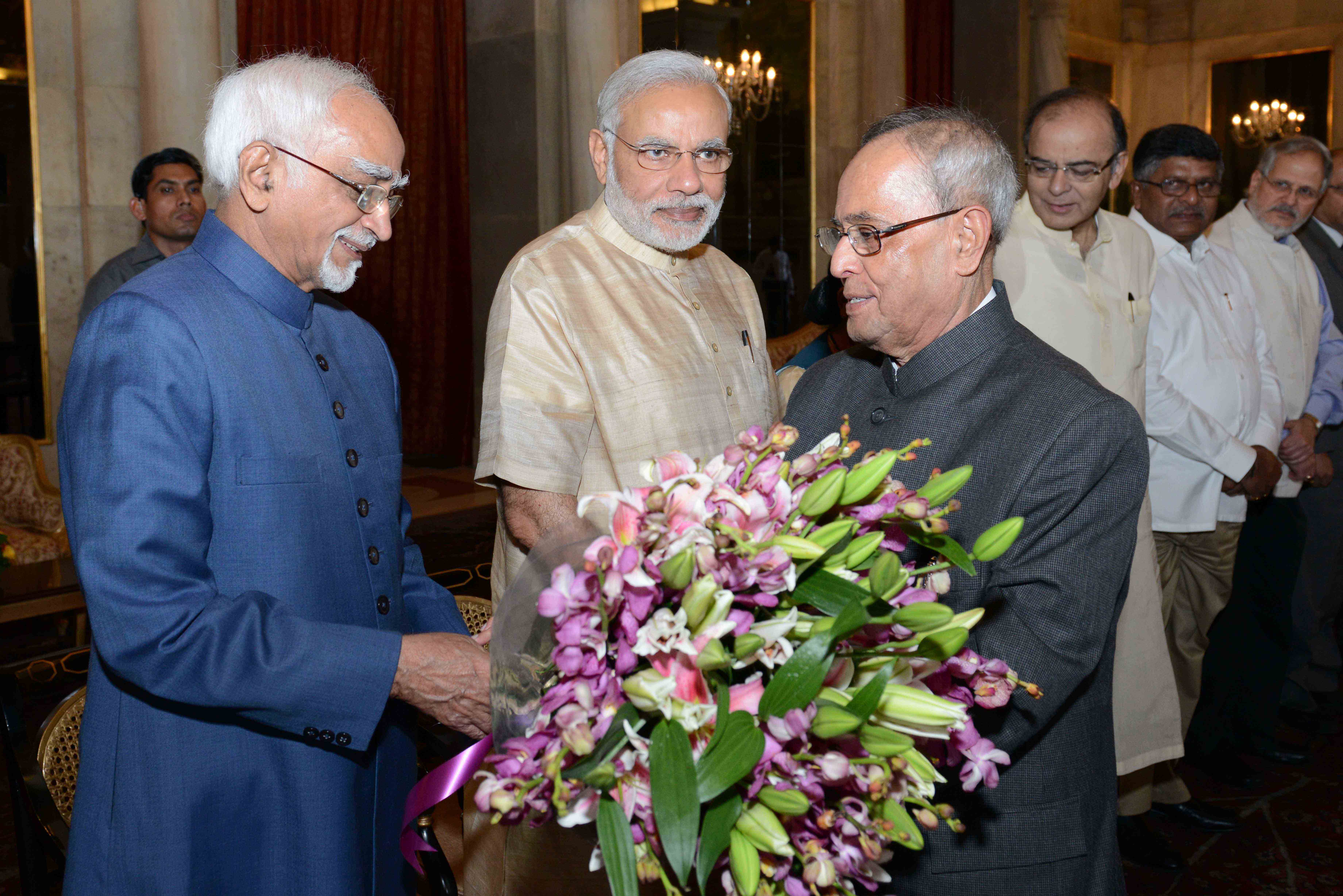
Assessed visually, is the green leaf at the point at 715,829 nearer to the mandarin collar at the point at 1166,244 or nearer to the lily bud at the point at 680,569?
the lily bud at the point at 680,569

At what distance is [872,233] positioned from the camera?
152 centimetres

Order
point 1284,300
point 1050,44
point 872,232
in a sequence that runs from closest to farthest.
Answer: point 872,232
point 1284,300
point 1050,44

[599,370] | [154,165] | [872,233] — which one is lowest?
[599,370]

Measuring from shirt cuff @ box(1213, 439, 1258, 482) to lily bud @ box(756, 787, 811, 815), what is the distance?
285cm

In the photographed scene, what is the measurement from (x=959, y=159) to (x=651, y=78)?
0.88 metres

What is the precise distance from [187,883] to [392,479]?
649 millimetres

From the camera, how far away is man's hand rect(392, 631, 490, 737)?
1.46 m

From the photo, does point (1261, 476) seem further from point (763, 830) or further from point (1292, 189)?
point (763, 830)

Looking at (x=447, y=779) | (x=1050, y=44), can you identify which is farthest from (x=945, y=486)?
(x=1050, y=44)

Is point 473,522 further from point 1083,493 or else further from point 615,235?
point 1083,493

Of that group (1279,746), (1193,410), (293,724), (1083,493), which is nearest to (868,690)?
(1083,493)

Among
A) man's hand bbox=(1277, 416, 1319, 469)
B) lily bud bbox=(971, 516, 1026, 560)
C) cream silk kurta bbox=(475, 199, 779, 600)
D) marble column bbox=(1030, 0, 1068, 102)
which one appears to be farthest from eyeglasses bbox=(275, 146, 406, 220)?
marble column bbox=(1030, 0, 1068, 102)

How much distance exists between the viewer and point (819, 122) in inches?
380

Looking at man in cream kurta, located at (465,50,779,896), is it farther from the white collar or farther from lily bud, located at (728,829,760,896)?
the white collar
